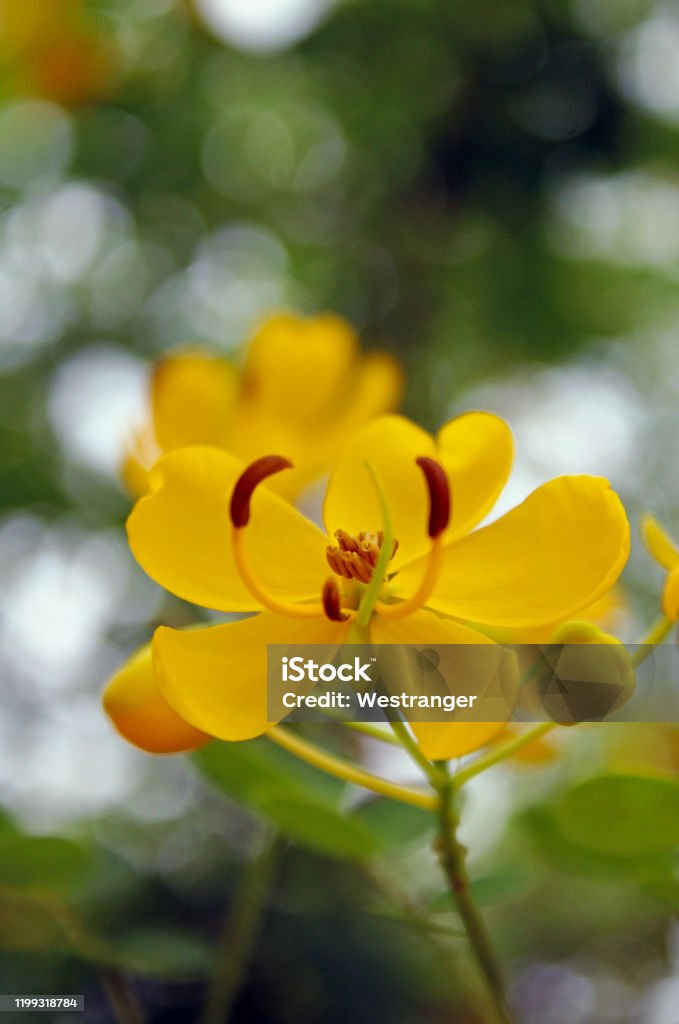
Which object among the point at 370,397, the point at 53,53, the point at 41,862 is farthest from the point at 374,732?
the point at 53,53

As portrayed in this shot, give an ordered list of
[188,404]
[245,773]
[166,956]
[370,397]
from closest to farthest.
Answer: [245,773]
[166,956]
[188,404]
[370,397]

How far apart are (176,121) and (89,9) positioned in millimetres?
220

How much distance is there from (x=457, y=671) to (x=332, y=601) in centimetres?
6

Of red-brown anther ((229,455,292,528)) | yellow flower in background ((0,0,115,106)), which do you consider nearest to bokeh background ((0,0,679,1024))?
yellow flower in background ((0,0,115,106))

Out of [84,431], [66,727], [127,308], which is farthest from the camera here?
[127,308]

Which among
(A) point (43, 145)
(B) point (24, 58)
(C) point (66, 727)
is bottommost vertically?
(C) point (66, 727)

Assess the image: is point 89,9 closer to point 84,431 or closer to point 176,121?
point 176,121

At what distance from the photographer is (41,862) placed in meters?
0.58

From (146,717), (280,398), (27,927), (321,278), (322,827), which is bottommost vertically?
(321,278)

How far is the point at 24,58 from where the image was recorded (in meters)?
1.62

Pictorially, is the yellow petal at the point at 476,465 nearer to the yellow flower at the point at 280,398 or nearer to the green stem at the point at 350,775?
the green stem at the point at 350,775

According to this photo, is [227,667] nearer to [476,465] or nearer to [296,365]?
[476,465]

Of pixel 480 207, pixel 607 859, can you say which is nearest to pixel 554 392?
pixel 480 207

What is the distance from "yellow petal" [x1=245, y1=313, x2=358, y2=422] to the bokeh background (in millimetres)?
252
